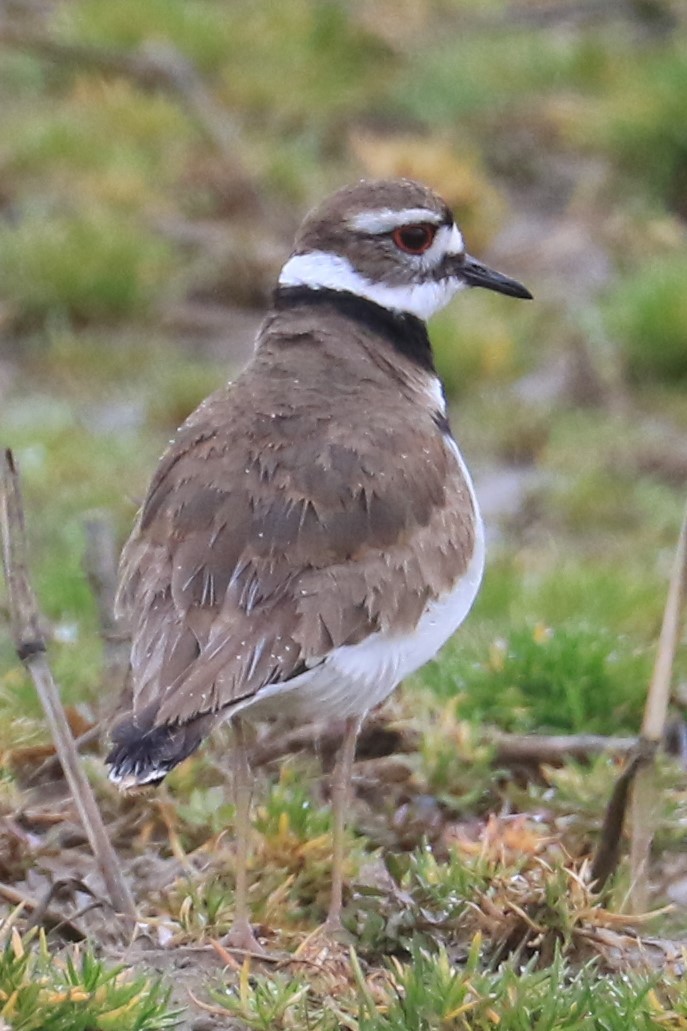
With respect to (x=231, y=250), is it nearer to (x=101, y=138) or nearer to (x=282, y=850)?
(x=101, y=138)

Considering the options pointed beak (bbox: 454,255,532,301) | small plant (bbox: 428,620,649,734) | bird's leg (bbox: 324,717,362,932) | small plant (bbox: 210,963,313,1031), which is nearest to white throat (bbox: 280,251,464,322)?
pointed beak (bbox: 454,255,532,301)

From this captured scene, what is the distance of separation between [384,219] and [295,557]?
1.26m

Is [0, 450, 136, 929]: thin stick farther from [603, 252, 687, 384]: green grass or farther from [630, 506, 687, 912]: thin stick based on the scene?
[603, 252, 687, 384]: green grass

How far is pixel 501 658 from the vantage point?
17.6 ft

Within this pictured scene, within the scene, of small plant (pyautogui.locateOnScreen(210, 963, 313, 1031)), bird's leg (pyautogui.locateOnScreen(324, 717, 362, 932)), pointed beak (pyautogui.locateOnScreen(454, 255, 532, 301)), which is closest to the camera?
small plant (pyautogui.locateOnScreen(210, 963, 313, 1031))

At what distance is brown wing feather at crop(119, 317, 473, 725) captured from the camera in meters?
3.86

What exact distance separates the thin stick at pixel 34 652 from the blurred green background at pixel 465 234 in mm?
972

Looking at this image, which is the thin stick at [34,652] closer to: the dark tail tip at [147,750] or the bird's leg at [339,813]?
the dark tail tip at [147,750]

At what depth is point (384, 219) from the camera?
16.2ft

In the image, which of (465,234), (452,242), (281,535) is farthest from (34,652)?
(465,234)

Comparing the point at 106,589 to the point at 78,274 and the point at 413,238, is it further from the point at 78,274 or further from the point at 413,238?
the point at 78,274

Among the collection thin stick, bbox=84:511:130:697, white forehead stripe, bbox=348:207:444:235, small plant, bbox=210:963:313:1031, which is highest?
white forehead stripe, bbox=348:207:444:235

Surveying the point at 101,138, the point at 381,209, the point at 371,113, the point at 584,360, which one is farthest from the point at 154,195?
the point at 381,209

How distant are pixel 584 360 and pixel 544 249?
1.27 m
